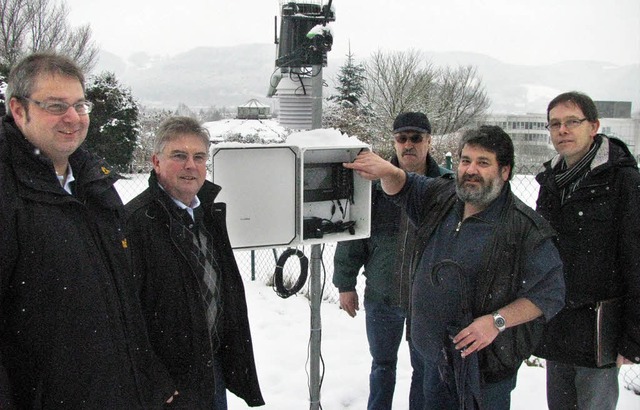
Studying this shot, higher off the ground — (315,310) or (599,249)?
(599,249)

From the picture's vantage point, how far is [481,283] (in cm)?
204

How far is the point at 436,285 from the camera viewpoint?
2154mm

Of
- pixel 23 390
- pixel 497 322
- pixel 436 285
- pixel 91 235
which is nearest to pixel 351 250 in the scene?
pixel 436 285

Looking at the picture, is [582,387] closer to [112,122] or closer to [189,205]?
[189,205]

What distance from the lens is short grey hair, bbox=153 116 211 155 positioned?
80.3 inches

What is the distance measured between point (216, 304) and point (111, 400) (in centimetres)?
63

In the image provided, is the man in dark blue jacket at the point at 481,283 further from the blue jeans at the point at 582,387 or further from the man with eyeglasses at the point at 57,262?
the man with eyeglasses at the point at 57,262

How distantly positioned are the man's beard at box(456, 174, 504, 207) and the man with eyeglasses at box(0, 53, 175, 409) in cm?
139

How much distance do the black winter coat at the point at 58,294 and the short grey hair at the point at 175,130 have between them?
1.38ft

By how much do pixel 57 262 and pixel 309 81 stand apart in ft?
5.64

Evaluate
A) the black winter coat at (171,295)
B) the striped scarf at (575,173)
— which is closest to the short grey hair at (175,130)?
the black winter coat at (171,295)

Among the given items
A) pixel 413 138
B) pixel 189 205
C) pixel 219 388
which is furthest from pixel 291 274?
pixel 189 205

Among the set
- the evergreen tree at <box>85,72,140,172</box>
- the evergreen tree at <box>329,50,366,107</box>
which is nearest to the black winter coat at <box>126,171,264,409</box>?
the evergreen tree at <box>85,72,140,172</box>

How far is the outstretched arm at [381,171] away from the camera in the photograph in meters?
2.45
